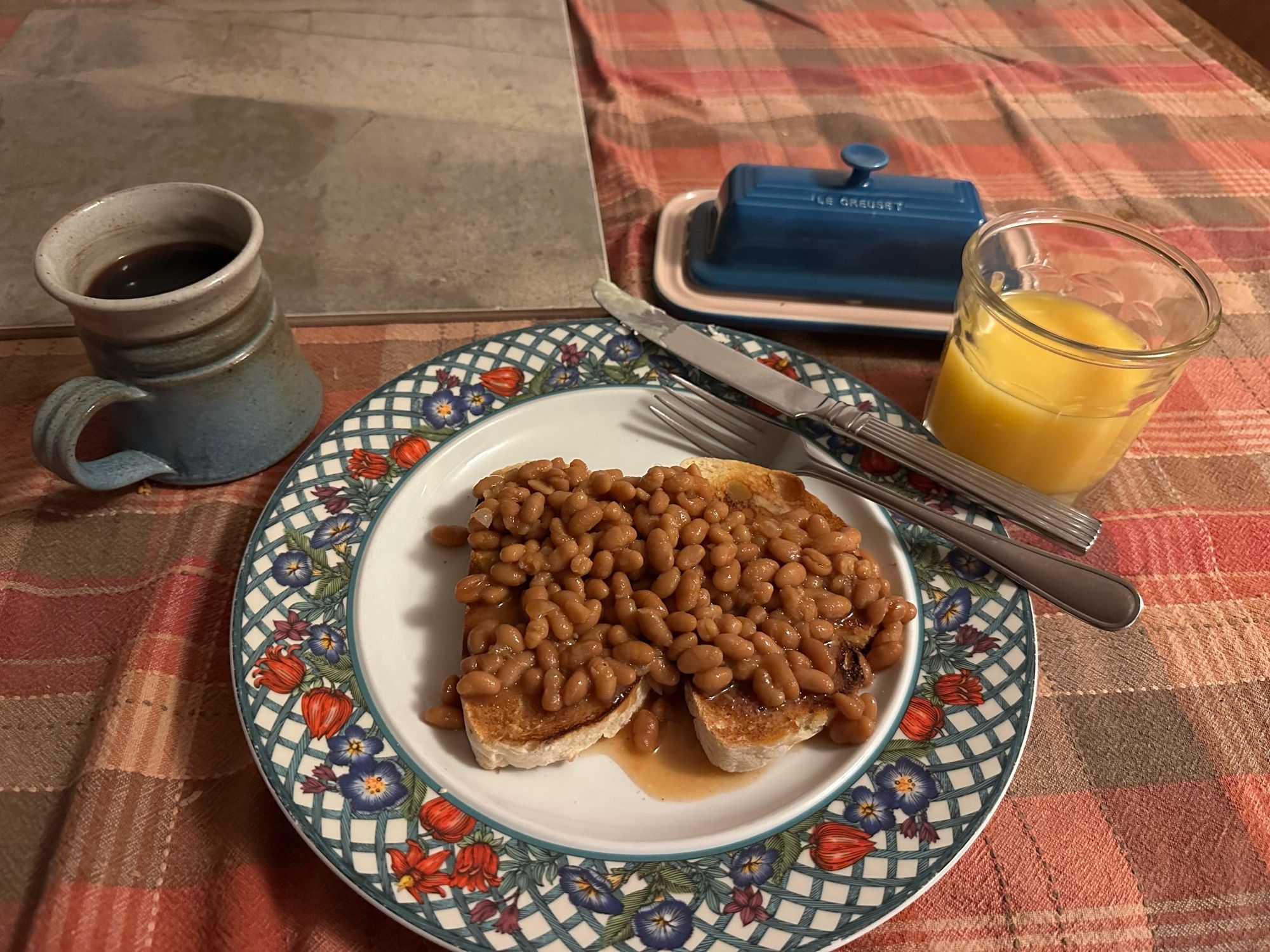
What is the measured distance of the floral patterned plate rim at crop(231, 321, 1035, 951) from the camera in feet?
3.53

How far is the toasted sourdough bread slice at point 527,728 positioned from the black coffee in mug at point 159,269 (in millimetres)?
961

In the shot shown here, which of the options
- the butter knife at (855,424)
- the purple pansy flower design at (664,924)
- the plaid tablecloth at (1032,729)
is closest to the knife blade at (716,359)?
the butter knife at (855,424)

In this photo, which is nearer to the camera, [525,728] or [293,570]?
[525,728]

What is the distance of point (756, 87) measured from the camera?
2.96 metres

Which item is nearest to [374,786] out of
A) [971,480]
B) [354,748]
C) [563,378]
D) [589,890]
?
[354,748]

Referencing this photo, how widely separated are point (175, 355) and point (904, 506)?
1.34 m

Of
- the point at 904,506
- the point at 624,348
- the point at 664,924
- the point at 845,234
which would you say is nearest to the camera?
the point at 664,924

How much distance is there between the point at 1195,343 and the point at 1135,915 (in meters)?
0.96

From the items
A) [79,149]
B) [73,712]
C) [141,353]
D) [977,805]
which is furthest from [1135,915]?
[79,149]

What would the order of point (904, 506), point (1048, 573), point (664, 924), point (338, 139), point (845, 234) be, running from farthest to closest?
point (338, 139) → point (845, 234) → point (904, 506) → point (1048, 573) → point (664, 924)

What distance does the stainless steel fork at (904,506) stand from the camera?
4.66 ft

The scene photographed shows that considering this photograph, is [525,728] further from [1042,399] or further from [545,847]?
[1042,399]

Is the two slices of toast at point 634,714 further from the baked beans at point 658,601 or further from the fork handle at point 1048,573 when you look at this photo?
the fork handle at point 1048,573

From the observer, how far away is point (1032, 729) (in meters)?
1.40
